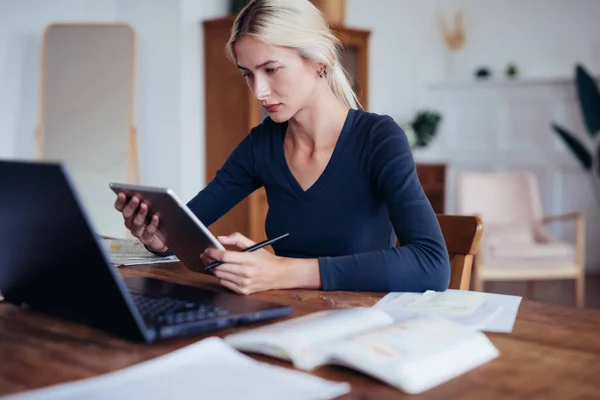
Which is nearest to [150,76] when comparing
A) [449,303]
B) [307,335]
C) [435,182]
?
[435,182]

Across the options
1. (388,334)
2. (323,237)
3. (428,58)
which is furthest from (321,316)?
(428,58)

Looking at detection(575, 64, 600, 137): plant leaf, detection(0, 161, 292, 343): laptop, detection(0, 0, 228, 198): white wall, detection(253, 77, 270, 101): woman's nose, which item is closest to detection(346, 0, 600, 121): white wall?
detection(575, 64, 600, 137): plant leaf

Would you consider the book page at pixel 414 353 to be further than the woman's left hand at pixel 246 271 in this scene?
No

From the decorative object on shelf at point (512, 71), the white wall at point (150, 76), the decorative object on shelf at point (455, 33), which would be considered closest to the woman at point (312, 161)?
the white wall at point (150, 76)

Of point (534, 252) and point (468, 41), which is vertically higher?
point (468, 41)

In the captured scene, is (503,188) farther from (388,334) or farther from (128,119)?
(388,334)

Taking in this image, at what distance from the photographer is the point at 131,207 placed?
131 cm

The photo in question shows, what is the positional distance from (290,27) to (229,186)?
46 cm

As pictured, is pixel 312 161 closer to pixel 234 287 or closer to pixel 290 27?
pixel 290 27

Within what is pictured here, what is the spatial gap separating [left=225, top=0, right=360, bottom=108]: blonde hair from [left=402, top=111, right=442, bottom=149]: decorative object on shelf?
3.90 meters

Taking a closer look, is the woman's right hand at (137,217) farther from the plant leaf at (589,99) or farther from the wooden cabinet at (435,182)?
the plant leaf at (589,99)

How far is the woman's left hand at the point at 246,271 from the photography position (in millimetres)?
1184

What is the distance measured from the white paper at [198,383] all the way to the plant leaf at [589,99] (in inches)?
190

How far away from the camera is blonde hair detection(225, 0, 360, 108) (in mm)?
1583
